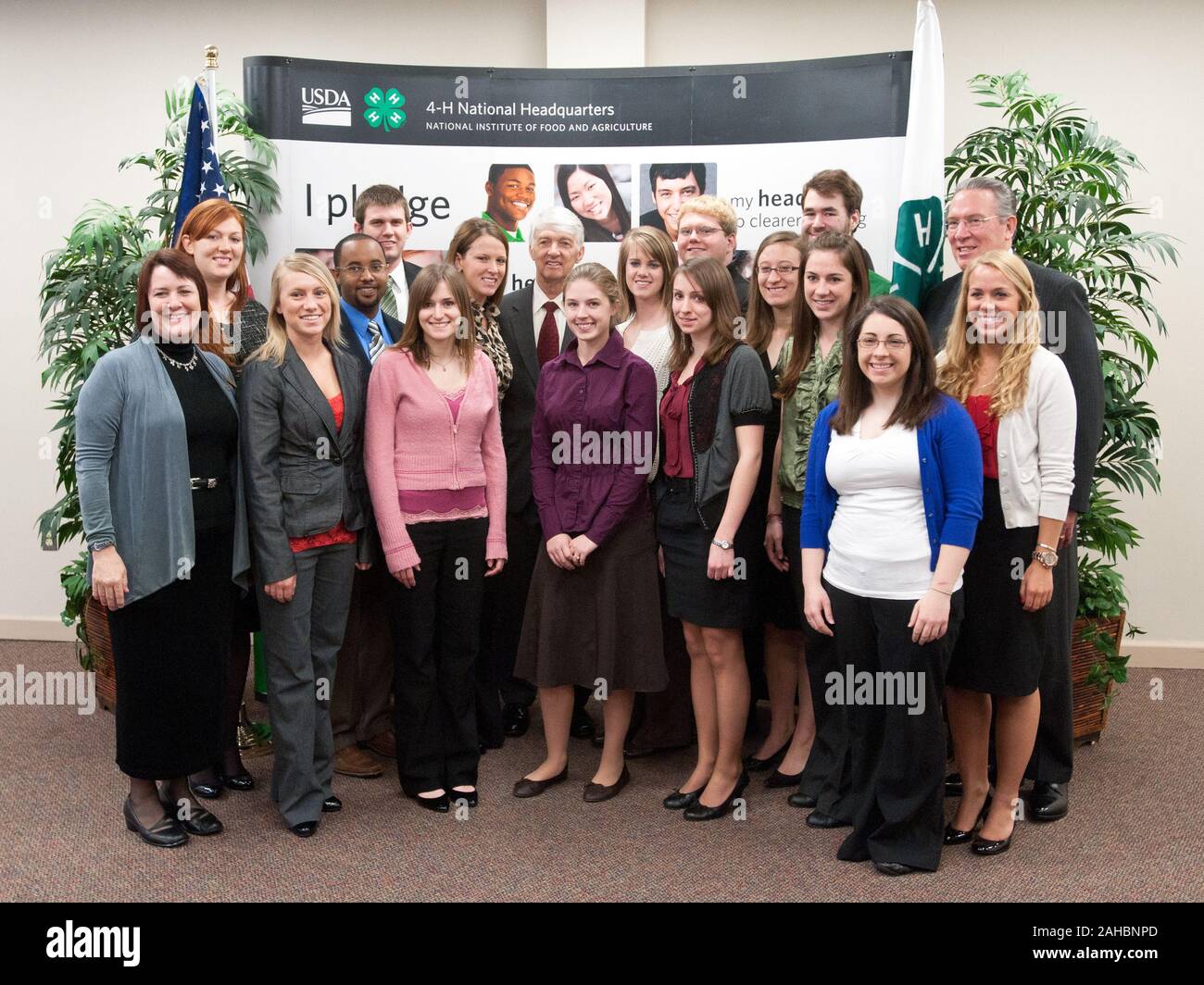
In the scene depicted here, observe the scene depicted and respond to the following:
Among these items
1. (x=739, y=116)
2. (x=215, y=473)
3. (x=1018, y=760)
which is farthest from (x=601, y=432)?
(x=739, y=116)

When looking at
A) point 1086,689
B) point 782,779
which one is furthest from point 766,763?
point 1086,689

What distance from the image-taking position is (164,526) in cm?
304

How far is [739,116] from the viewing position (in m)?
4.62

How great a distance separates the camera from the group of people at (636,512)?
9.78 feet

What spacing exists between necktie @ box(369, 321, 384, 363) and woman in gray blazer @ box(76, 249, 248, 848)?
63 cm

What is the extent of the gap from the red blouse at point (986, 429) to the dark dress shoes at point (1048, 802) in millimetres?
1174

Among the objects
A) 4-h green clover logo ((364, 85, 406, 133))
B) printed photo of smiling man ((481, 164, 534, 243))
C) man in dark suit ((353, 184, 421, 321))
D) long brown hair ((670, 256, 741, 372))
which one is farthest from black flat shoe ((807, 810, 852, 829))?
4-h green clover logo ((364, 85, 406, 133))

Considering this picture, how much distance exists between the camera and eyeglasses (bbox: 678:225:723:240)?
3887 millimetres

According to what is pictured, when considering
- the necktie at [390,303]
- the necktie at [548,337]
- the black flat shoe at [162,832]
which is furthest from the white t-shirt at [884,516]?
the necktie at [390,303]

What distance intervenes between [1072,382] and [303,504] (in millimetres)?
2296

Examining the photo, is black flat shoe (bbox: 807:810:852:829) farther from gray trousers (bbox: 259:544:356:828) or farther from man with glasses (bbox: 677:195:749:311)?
man with glasses (bbox: 677:195:749:311)

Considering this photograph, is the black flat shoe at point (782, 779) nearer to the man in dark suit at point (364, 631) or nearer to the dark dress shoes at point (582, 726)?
the dark dress shoes at point (582, 726)

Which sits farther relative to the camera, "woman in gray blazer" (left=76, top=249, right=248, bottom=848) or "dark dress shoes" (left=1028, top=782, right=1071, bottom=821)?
"dark dress shoes" (left=1028, top=782, right=1071, bottom=821)
